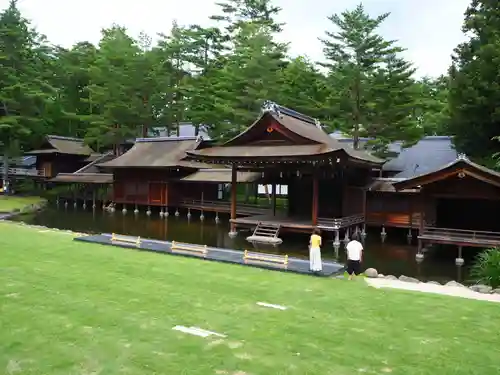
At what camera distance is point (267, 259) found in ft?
42.4

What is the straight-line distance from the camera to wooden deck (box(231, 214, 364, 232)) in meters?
20.9

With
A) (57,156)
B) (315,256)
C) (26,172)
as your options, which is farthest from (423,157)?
(26,172)

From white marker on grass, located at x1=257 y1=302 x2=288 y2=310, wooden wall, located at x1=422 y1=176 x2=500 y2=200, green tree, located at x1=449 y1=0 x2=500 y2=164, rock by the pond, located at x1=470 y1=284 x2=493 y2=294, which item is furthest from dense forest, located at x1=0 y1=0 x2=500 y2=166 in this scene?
white marker on grass, located at x1=257 y1=302 x2=288 y2=310

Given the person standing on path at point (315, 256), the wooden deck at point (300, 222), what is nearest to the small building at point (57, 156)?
the wooden deck at point (300, 222)

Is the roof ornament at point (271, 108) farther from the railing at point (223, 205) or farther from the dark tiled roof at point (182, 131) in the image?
the dark tiled roof at point (182, 131)

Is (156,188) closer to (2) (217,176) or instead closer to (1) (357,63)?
(2) (217,176)

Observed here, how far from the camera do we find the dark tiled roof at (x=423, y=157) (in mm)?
28002

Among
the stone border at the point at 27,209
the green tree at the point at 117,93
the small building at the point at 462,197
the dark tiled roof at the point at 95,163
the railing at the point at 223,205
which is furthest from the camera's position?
the dark tiled roof at the point at 95,163

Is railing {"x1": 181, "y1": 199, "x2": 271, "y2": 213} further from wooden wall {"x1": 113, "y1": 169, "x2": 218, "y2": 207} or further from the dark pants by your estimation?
the dark pants

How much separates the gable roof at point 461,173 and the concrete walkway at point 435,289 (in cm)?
738

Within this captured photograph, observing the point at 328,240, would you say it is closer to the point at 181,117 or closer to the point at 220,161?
the point at 220,161

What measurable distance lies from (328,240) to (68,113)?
32.4 m

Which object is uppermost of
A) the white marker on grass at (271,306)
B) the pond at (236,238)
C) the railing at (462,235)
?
the railing at (462,235)

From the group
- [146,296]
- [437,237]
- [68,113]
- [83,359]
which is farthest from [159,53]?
[83,359]
